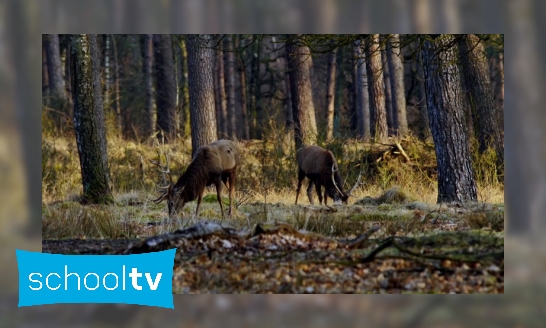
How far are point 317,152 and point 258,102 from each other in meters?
4.54

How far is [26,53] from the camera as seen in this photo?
24.7 ft

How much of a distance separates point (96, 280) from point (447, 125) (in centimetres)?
444

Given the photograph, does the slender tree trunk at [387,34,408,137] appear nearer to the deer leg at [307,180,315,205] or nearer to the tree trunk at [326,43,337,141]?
the tree trunk at [326,43,337,141]

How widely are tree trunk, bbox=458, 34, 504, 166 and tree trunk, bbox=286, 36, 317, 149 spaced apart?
82.7 inches

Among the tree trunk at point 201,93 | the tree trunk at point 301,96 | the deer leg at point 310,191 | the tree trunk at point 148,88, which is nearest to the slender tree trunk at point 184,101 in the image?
the tree trunk at point 201,93

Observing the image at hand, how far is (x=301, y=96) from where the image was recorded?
34.0 ft

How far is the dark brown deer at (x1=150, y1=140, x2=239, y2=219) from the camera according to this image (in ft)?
29.3

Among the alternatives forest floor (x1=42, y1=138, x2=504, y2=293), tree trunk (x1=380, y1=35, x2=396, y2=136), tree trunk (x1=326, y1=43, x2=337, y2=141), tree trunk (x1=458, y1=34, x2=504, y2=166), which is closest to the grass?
forest floor (x1=42, y1=138, x2=504, y2=293)

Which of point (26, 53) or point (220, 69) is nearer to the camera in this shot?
point (26, 53)

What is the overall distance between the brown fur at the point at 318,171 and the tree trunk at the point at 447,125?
Result: 47.5 inches

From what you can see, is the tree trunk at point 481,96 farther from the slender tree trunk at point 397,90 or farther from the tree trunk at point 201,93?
the tree trunk at point 201,93

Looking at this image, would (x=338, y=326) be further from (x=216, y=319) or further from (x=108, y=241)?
(x=108, y=241)

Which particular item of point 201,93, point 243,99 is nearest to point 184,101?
point 201,93

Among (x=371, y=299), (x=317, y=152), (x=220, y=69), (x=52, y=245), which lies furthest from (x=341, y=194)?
A: (x=220, y=69)
